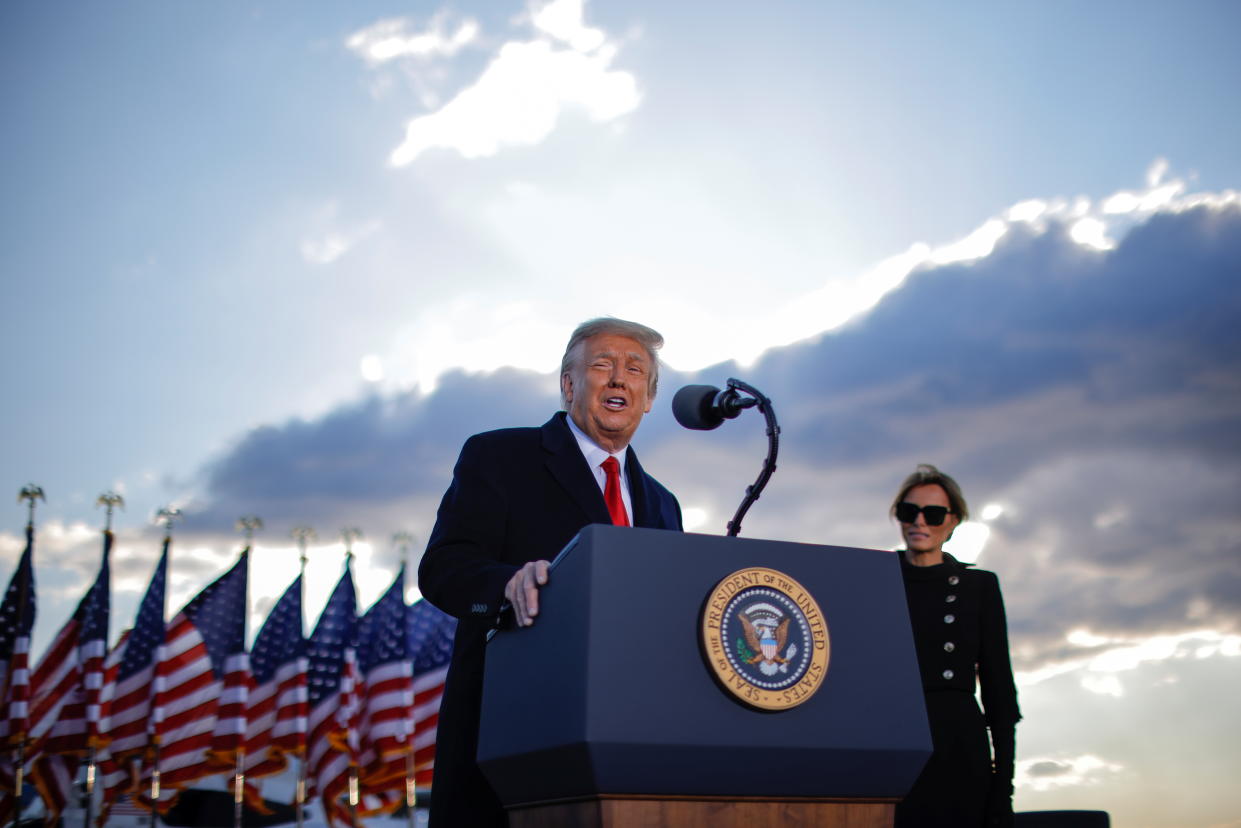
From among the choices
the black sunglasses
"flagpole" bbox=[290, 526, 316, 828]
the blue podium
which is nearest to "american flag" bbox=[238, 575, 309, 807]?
"flagpole" bbox=[290, 526, 316, 828]

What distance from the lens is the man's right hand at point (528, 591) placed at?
5.88ft

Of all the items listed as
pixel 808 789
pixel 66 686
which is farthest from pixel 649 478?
pixel 66 686

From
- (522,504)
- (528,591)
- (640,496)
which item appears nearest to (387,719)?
(640,496)

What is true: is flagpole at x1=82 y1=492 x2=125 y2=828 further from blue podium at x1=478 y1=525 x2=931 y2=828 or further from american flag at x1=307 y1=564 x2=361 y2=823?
blue podium at x1=478 y1=525 x2=931 y2=828

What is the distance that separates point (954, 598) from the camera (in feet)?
12.5

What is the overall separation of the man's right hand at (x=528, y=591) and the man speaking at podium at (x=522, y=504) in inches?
0.5

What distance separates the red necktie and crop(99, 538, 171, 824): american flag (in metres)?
14.8

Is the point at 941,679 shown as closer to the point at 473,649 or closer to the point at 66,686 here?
the point at 473,649

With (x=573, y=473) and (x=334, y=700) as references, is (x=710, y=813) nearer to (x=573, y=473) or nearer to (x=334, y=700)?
(x=573, y=473)

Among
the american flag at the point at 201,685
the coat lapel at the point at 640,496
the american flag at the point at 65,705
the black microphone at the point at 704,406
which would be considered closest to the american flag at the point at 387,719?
the american flag at the point at 201,685

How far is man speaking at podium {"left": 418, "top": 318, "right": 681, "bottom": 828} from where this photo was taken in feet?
7.40

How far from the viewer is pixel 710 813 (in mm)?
1581

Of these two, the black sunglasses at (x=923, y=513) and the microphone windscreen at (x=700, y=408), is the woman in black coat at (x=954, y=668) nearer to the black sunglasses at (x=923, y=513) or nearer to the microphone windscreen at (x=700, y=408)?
the black sunglasses at (x=923, y=513)

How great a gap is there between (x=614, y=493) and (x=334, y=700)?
16.5 m
